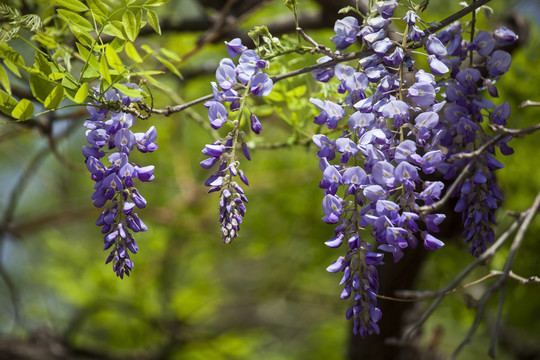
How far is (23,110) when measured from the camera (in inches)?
38.2

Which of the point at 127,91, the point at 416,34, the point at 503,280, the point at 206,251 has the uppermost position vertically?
the point at 416,34

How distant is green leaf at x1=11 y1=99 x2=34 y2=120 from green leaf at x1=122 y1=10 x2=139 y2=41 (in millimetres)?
228

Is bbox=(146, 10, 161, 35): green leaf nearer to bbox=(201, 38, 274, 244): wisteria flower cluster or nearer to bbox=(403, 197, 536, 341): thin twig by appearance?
bbox=(201, 38, 274, 244): wisteria flower cluster

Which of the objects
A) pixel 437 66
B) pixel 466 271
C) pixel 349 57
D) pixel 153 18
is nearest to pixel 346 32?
pixel 349 57

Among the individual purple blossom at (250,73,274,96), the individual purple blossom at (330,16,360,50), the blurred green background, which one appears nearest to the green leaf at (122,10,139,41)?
the individual purple blossom at (250,73,274,96)

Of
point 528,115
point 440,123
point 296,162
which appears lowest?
point 296,162

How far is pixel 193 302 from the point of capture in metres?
3.16

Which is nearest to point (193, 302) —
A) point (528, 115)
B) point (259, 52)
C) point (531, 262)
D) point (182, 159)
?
point (182, 159)

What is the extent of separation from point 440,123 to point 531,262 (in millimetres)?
1629

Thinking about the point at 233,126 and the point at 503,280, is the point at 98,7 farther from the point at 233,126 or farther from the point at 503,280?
the point at 503,280

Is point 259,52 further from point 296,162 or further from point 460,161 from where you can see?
point 296,162

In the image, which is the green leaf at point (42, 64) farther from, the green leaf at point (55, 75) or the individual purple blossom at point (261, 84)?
the individual purple blossom at point (261, 84)

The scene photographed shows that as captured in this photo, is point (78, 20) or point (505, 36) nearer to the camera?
point (505, 36)

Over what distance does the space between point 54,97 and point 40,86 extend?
34mm
